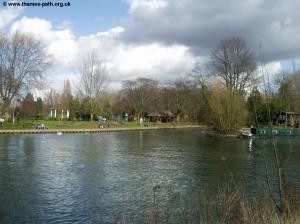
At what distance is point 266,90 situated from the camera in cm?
590

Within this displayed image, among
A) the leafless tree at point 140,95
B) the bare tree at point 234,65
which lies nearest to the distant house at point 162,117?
the leafless tree at point 140,95

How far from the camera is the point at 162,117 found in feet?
320

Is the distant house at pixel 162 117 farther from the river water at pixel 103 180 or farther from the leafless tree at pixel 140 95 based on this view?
the river water at pixel 103 180

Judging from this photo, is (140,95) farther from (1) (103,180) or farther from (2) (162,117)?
(1) (103,180)

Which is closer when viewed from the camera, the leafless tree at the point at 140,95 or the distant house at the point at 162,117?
the leafless tree at the point at 140,95

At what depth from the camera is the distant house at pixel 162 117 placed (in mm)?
95250

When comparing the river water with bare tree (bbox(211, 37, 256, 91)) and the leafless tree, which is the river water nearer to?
bare tree (bbox(211, 37, 256, 91))

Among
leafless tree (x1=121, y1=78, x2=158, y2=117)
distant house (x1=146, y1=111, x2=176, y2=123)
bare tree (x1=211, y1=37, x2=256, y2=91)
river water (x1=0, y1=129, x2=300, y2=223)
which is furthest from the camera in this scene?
distant house (x1=146, y1=111, x2=176, y2=123)

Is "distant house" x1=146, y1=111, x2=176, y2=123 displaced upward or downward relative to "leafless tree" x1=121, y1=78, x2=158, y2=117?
downward

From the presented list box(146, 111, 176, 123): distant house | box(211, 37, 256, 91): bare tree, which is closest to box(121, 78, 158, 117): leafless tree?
box(146, 111, 176, 123): distant house

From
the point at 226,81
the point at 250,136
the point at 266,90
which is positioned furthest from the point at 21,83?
the point at 266,90

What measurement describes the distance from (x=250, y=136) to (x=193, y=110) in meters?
43.8

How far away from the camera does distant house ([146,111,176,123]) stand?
9525 cm

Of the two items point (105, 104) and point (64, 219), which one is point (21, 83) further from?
point (64, 219)
